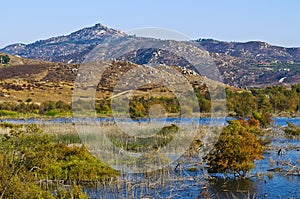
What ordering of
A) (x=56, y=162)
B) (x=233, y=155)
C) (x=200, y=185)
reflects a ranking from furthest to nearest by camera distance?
(x=56, y=162), (x=233, y=155), (x=200, y=185)

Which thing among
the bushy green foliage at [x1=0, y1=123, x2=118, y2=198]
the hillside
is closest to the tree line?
the hillside

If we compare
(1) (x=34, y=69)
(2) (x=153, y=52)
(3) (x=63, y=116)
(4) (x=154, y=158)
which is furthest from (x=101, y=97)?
(2) (x=153, y=52)

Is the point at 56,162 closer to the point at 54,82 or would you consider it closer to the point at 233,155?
the point at 233,155

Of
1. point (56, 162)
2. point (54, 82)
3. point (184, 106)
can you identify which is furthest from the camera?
point (54, 82)

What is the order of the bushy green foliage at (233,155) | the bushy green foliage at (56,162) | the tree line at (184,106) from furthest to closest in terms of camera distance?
1. the tree line at (184,106)
2. the bushy green foliage at (233,155)
3. the bushy green foliage at (56,162)

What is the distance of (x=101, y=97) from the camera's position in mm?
89500

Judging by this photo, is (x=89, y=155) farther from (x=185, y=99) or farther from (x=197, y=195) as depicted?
(x=185, y=99)

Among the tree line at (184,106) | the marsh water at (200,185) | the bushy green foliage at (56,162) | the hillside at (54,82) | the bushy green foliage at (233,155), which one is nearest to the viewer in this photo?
the marsh water at (200,185)

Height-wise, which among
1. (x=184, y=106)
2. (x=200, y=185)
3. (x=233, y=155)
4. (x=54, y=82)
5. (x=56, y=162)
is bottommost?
(x=200, y=185)

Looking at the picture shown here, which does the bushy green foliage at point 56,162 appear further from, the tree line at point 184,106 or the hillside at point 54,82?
the hillside at point 54,82

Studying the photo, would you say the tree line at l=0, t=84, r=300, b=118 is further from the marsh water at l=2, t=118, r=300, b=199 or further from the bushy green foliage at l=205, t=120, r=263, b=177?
the bushy green foliage at l=205, t=120, r=263, b=177

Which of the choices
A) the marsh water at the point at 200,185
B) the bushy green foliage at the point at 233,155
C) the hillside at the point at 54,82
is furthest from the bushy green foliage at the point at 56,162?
the hillside at the point at 54,82

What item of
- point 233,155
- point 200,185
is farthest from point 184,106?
point 200,185

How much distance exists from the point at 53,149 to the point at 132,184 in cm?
610
